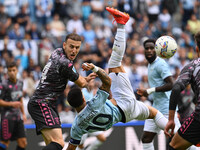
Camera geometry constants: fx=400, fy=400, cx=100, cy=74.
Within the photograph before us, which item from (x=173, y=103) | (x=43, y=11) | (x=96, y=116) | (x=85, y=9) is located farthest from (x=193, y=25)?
(x=173, y=103)

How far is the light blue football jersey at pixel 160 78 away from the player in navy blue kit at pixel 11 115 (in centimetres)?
318

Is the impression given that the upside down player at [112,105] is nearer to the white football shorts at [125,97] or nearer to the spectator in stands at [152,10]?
the white football shorts at [125,97]

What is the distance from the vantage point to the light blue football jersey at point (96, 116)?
6270 millimetres

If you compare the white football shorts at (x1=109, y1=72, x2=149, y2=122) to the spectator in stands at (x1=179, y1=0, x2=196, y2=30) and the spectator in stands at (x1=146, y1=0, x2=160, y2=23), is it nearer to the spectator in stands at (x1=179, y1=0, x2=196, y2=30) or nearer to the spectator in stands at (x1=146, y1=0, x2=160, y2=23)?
the spectator in stands at (x1=146, y1=0, x2=160, y2=23)

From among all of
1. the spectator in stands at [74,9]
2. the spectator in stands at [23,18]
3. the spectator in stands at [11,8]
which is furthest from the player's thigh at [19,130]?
the spectator in stands at [74,9]

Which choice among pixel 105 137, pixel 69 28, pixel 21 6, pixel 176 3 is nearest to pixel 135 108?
pixel 105 137

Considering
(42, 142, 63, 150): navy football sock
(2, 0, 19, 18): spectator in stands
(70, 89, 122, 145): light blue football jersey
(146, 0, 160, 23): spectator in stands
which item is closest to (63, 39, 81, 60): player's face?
(70, 89, 122, 145): light blue football jersey

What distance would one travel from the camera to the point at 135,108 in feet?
22.4

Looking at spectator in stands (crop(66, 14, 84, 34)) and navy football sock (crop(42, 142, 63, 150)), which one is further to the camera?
spectator in stands (crop(66, 14, 84, 34))

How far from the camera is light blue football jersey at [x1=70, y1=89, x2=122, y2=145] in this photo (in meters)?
6.27

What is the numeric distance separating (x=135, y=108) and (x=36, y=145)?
3.92 meters

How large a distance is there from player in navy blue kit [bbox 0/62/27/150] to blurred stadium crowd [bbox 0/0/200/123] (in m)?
3.38

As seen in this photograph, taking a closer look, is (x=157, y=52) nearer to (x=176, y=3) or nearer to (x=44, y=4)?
(x=44, y=4)

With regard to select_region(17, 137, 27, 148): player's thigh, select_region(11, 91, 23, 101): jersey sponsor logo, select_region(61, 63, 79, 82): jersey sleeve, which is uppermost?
select_region(61, 63, 79, 82): jersey sleeve
